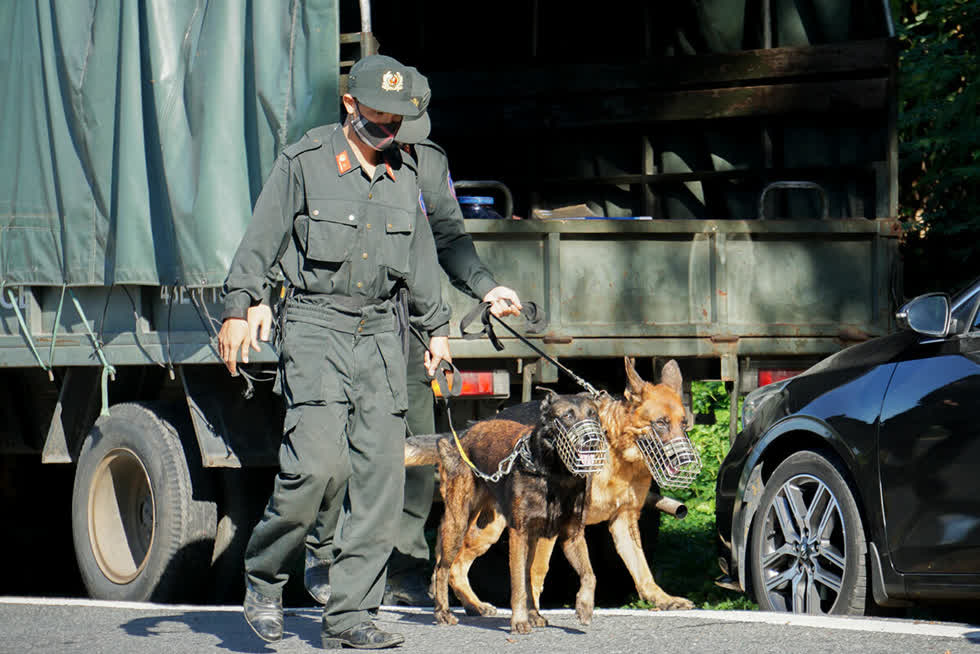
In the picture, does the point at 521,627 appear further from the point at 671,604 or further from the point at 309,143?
the point at 309,143

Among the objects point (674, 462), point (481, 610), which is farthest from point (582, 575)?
point (481, 610)

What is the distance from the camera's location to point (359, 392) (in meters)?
5.45

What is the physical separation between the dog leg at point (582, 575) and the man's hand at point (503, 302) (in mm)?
1092

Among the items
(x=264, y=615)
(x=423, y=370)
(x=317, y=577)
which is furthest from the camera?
(x=423, y=370)

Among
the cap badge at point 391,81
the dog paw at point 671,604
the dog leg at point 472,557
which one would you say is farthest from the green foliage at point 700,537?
the cap badge at point 391,81

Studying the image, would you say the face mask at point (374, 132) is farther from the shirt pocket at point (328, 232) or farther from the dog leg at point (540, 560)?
the dog leg at point (540, 560)

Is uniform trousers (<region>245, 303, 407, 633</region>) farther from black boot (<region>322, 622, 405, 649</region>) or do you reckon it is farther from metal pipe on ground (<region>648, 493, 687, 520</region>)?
metal pipe on ground (<region>648, 493, 687, 520</region>)

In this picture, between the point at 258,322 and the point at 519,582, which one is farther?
the point at 519,582

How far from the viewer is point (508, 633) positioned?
6156 mm

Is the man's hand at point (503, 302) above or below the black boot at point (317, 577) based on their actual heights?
above

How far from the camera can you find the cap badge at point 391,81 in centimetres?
538

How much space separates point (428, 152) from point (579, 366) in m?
2.67

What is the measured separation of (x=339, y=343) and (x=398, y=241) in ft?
1.56

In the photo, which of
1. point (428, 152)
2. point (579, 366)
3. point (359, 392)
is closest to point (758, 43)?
point (579, 366)
